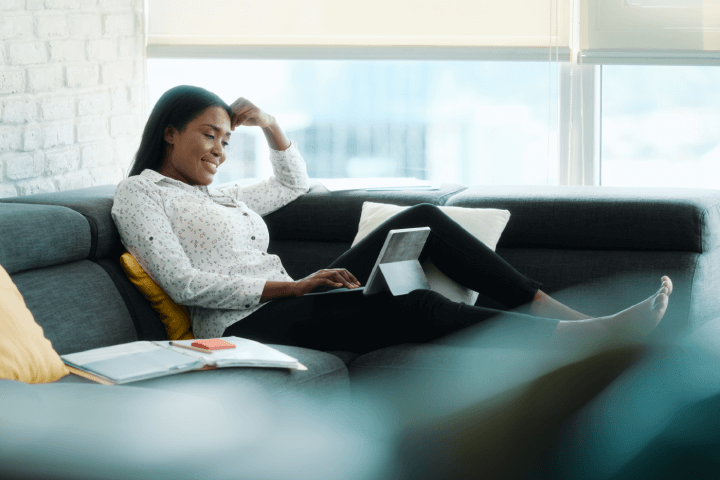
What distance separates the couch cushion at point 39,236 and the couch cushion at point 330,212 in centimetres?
70

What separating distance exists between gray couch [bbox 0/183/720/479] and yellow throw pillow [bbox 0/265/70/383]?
65mm

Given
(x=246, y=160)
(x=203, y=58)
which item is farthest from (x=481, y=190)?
(x=203, y=58)

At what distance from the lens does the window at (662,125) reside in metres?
2.86

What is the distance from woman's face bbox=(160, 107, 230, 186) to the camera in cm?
219

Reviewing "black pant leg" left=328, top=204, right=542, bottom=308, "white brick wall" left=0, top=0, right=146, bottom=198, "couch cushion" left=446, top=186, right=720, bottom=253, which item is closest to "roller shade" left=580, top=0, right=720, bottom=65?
"couch cushion" left=446, top=186, right=720, bottom=253

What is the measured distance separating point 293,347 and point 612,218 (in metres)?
1.00

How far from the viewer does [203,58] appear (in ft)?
10.7

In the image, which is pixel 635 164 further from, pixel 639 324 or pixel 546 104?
pixel 639 324

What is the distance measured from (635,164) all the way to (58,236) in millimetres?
2113

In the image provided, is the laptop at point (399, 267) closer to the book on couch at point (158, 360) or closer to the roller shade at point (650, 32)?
the book on couch at point (158, 360)

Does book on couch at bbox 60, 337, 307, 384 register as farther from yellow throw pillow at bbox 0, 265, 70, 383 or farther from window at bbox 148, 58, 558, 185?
window at bbox 148, 58, 558, 185

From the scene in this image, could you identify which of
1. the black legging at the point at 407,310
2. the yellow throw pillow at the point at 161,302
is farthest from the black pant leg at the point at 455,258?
the yellow throw pillow at the point at 161,302

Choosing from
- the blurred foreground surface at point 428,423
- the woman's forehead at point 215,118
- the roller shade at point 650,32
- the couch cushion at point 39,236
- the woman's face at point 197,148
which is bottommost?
the blurred foreground surface at point 428,423

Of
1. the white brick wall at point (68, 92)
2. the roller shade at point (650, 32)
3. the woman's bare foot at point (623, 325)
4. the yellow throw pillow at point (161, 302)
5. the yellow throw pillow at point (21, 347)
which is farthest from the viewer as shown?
the roller shade at point (650, 32)
